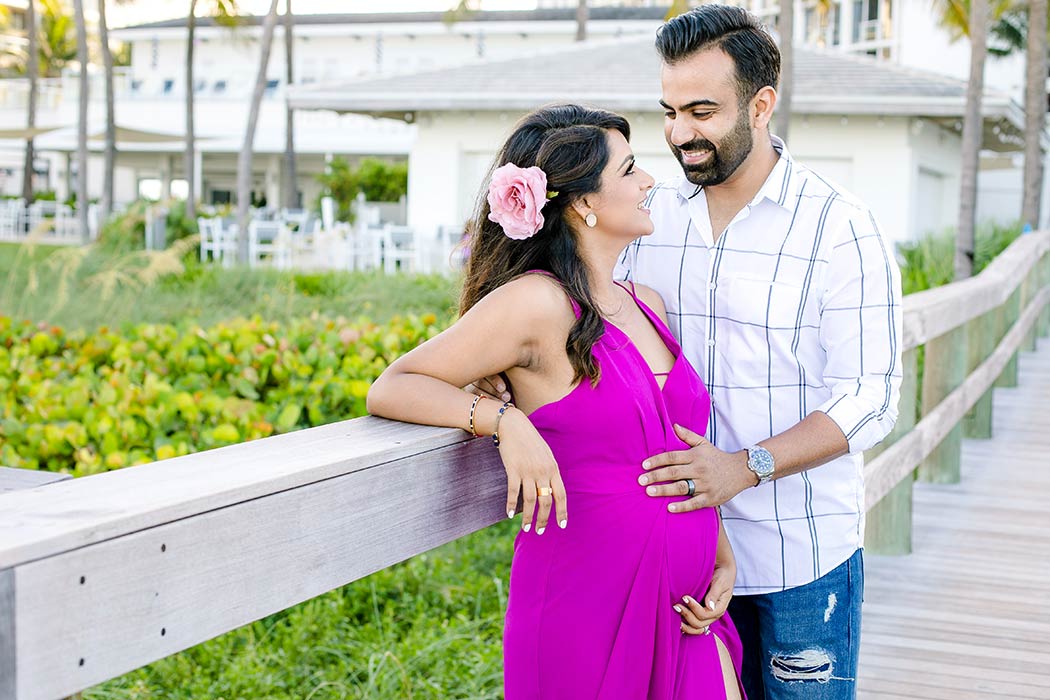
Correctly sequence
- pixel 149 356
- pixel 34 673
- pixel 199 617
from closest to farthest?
pixel 34 673 → pixel 199 617 → pixel 149 356

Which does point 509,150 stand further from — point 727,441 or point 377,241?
point 377,241

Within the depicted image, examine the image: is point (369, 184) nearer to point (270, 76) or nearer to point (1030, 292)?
point (270, 76)

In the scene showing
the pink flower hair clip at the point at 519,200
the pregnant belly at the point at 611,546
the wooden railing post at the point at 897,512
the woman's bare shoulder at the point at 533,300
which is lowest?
the wooden railing post at the point at 897,512

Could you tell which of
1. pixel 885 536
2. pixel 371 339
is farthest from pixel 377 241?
pixel 885 536

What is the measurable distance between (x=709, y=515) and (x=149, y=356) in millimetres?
4560

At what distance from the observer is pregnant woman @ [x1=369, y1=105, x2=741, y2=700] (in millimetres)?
2098

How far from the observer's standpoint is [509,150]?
231cm

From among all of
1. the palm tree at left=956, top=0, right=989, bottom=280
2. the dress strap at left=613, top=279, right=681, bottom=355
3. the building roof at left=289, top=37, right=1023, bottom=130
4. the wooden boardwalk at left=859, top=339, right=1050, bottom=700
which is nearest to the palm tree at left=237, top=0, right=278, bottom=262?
the building roof at left=289, top=37, right=1023, bottom=130

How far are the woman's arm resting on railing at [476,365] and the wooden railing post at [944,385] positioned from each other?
13.8ft

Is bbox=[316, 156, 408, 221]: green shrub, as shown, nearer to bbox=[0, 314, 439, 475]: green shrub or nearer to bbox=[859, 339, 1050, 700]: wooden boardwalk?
bbox=[0, 314, 439, 475]: green shrub

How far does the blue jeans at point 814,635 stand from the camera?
8.42ft

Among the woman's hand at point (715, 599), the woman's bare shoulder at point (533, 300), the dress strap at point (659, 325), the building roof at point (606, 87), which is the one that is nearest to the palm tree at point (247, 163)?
the building roof at point (606, 87)

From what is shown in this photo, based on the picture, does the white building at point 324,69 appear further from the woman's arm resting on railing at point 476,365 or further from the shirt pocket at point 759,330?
the woman's arm resting on railing at point 476,365

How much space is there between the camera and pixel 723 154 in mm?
2508
